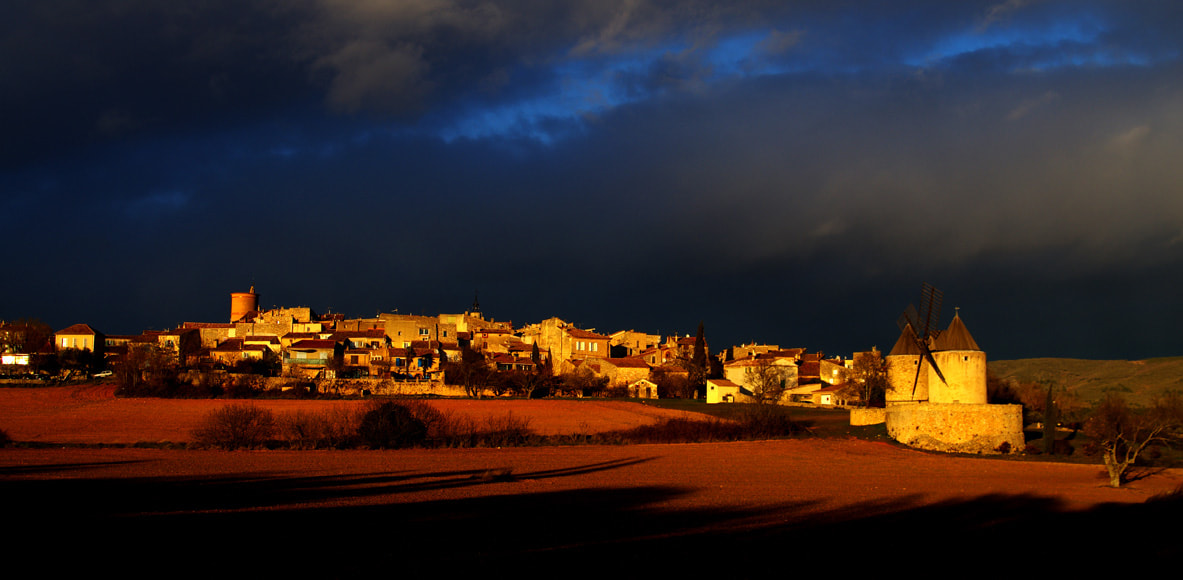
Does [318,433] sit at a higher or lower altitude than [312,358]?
lower

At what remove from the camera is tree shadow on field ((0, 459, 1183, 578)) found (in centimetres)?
1180

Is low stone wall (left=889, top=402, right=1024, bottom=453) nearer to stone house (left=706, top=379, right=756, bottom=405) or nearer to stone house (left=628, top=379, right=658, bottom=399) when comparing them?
stone house (left=706, top=379, right=756, bottom=405)

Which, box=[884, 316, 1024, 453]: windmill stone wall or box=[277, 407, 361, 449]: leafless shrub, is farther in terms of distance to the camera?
box=[277, 407, 361, 449]: leafless shrub

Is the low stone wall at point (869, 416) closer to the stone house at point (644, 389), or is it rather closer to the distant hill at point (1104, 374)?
the stone house at point (644, 389)

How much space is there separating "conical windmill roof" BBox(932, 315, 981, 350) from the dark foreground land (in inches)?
260

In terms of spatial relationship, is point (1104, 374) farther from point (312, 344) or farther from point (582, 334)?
point (312, 344)

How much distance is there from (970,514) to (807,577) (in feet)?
30.4

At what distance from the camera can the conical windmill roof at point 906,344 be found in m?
40.9

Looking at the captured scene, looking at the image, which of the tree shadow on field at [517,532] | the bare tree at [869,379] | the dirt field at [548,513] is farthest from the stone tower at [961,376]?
the tree shadow on field at [517,532]

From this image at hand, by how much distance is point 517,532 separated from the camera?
15.0 meters

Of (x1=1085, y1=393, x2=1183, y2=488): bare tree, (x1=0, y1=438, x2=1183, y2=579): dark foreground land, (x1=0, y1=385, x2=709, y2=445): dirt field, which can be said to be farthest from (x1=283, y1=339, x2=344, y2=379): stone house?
(x1=1085, y1=393, x2=1183, y2=488): bare tree

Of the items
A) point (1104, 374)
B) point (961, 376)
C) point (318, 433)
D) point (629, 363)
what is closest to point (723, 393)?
point (629, 363)

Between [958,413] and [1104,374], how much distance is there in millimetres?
62149

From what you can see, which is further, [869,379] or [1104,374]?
[1104,374]
